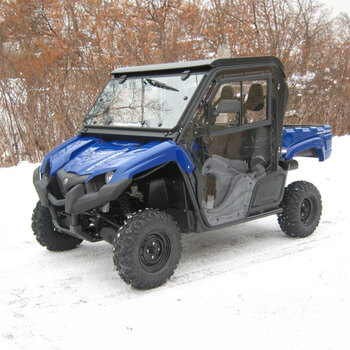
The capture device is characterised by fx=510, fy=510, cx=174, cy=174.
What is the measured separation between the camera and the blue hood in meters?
4.12

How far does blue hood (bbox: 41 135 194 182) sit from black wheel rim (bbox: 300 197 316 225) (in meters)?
1.82

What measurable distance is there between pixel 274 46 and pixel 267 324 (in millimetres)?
8808

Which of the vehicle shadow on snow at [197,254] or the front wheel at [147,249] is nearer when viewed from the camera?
the front wheel at [147,249]

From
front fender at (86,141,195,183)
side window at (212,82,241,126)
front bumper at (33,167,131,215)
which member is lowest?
front bumper at (33,167,131,215)

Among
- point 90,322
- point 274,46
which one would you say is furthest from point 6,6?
point 90,322

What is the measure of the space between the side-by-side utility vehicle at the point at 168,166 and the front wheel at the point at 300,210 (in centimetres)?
1

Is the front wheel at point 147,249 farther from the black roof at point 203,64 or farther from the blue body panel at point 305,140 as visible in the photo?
the blue body panel at point 305,140


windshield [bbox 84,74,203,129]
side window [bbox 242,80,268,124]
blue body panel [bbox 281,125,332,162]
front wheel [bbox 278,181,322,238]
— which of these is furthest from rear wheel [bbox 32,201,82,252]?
blue body panel [bbox 281,125,332,162]

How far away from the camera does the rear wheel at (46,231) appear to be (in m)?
5.16

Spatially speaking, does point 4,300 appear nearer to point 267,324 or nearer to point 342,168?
point 267,324

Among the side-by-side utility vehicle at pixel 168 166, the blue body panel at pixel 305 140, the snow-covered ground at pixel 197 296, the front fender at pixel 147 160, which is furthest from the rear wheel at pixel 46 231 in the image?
the blue body panel at pixel 305 140

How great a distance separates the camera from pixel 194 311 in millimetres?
3805

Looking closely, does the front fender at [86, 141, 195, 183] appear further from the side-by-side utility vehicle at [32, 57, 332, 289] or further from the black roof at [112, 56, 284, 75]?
the black roof at [112, 56, 284, 75]

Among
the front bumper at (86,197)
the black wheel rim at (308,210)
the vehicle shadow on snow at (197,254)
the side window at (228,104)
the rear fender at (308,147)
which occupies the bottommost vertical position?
the vehicle shadow on snow at (197,254)
